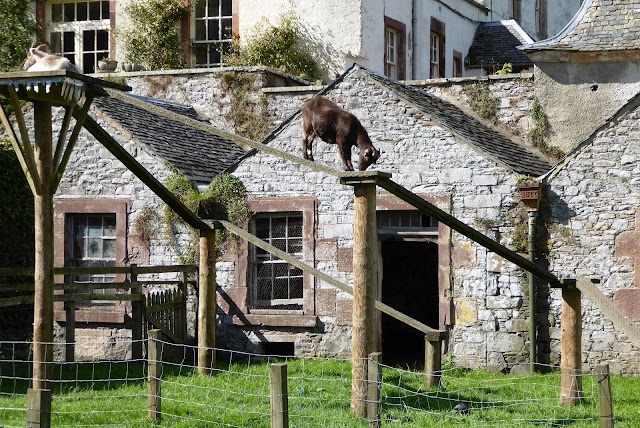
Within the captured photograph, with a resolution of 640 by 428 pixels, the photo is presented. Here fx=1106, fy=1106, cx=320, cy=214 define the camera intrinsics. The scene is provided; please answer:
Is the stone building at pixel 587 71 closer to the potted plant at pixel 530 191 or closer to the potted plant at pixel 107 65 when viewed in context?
the potted plant at pixel 530 191

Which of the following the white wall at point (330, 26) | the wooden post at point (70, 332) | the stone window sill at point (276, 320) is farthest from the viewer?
the white wall at point (330, 26)

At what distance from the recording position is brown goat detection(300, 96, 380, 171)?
1230 cm

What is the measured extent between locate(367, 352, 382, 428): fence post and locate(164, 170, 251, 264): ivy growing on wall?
7.24m

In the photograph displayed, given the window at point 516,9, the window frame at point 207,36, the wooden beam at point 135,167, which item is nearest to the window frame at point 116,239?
the wooden beam at point 135,167

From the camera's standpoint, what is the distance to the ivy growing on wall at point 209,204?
16.7m

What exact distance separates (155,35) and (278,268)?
9.85 metres

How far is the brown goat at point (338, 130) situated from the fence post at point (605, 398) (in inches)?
177

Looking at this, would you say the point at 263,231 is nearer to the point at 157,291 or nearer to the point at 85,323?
the point at 157,291

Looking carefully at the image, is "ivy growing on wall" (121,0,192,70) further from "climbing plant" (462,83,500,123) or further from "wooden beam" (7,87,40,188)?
"wooden beam" (7,87,40,188)

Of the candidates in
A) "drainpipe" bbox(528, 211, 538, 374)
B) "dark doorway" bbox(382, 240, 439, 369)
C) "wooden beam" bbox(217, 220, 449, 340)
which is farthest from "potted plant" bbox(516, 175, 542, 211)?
"dark doorway" bbox(382, 240, 439, 369)

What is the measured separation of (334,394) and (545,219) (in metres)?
4.65

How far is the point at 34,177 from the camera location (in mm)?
10789

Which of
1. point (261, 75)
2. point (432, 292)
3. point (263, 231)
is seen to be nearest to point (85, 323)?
point (263, 231)

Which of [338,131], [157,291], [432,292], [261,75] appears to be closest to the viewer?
[338,131]
